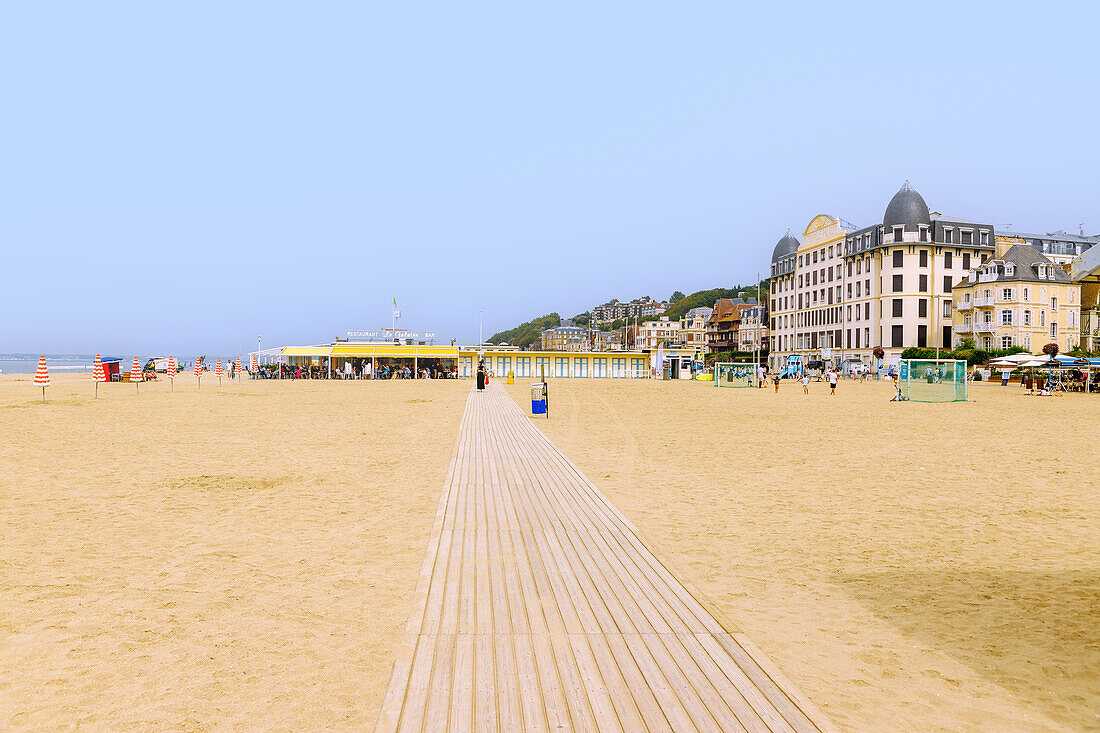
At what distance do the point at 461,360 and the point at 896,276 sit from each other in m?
39.7

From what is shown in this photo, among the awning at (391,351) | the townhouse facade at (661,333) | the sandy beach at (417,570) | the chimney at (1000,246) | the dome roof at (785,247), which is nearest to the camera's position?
the sandy beach at (417,570)

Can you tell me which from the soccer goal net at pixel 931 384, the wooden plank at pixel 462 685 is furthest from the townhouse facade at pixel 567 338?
the wooden plank at pixel 462 685

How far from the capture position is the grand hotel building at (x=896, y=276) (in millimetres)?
61750

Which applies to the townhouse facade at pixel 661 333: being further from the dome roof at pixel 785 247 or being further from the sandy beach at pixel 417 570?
the sandy beach at pixel 417 570

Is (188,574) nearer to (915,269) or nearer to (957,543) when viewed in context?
(957,543)

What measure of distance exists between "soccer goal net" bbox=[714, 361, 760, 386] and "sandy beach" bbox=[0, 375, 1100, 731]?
34503mm

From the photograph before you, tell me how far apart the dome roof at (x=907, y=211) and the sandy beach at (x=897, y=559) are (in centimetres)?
5420

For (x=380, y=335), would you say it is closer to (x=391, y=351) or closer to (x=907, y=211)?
(x=391, y=351)

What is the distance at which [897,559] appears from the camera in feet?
20.6

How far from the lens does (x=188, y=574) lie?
5.56 metres

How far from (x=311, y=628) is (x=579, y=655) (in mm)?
1786

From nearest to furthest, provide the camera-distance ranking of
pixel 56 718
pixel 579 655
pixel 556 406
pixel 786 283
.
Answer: pixel 56 718 → pixel 579 655 → pixel 556 406 → pixel 786 283

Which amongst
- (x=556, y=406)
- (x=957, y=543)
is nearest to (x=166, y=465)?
(x=957, y=543)

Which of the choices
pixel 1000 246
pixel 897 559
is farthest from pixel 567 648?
pixel 1000 246
